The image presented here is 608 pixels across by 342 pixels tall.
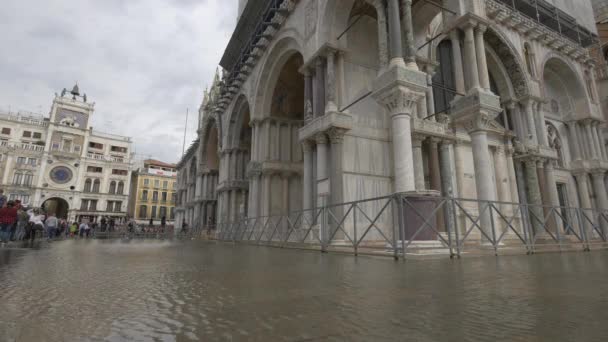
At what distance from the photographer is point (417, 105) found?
11.4m

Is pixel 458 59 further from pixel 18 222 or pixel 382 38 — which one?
pixel 18 222

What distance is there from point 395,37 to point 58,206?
178 ft

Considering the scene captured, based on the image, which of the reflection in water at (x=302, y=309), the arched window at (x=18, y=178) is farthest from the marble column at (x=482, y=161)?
the arched window at (x=18, y=178)

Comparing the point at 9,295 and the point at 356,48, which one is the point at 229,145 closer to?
the point at 356,48

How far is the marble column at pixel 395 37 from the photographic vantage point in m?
7.49

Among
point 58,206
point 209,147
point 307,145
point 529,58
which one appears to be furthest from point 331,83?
point 58,206

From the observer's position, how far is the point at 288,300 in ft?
6.23

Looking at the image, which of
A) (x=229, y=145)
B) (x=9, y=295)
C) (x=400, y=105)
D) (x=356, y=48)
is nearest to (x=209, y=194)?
(x=229, y=145)

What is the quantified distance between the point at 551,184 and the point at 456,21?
8270 millimetres

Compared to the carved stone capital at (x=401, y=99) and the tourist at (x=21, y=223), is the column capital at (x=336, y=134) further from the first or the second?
the tourist at (x=21, y=223)

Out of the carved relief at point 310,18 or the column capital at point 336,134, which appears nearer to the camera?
the column capital at point 336,134

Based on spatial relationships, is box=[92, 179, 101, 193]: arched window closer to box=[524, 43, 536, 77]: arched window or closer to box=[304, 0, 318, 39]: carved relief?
box=[304, 0, 318, 39]: carved relief

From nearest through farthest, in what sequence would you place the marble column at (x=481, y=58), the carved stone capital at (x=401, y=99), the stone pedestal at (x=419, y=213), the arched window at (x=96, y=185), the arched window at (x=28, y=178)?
the stone pedestal at (x=419, y=213)
the carved stone capital at (x=401, y=99)
the marble column at (x=481, y=58)
the arched window at (x=28, y=178)
the arched window at (x=96, y=185)

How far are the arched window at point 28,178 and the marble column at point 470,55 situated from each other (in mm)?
52127
